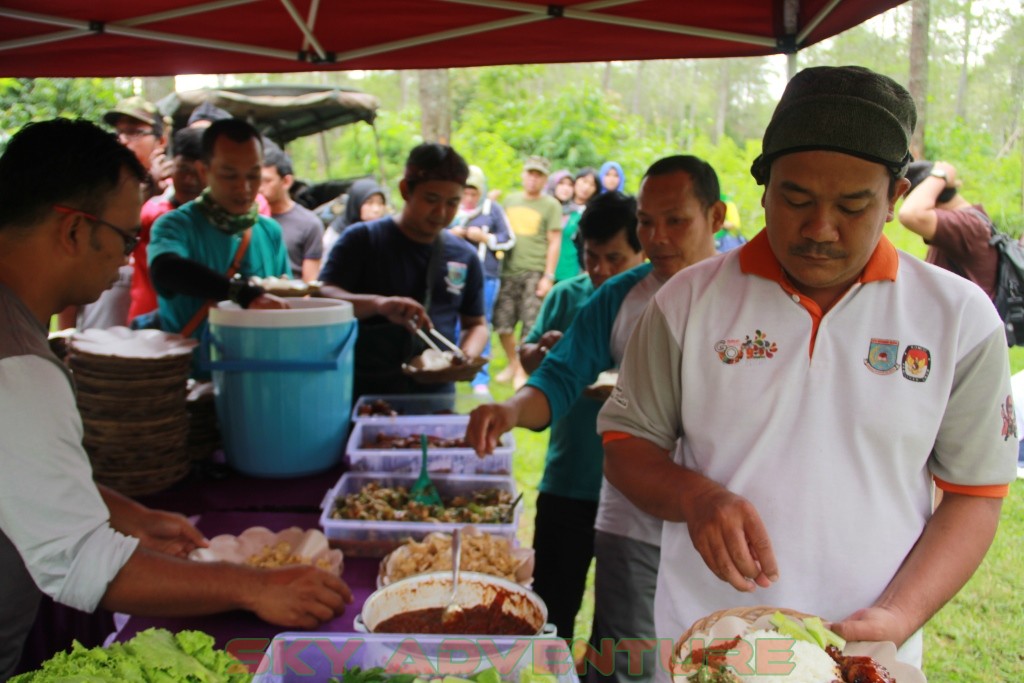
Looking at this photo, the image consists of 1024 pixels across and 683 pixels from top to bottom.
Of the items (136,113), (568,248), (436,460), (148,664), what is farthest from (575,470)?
(568,248)

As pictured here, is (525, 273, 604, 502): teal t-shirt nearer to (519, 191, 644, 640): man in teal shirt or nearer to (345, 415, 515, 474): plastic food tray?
(519, 191, 644, 640): man in teal shirt

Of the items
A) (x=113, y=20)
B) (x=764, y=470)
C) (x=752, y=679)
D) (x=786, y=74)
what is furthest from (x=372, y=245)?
(x=752, y=679)

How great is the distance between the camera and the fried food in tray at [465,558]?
5.62ft

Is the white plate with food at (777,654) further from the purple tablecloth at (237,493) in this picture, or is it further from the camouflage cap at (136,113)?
the camouflage cap at (136,113)

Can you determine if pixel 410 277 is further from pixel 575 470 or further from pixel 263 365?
pixel 575 470

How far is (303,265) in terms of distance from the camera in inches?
206

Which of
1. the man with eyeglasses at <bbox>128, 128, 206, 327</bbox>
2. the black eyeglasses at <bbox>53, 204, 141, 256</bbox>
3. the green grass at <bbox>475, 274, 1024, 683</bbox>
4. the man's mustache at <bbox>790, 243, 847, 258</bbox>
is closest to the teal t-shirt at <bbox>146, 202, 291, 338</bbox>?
the man with eyeglasses at <bbox>128, 128, 206, 327</bbox>

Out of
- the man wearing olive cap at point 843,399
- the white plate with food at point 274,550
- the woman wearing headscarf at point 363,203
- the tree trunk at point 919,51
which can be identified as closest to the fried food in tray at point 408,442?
the white plate with food at point 274,550

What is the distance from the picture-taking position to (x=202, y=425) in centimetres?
259

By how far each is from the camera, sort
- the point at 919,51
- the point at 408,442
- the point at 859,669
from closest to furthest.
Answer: the point at 859,669, the point at 408,442, the point at 919,51

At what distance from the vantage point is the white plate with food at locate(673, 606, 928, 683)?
3.26 ft

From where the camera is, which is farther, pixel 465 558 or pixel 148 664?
pixel 465 558

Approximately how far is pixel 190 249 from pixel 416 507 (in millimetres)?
1619

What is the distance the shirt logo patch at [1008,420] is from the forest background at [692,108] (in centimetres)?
95
